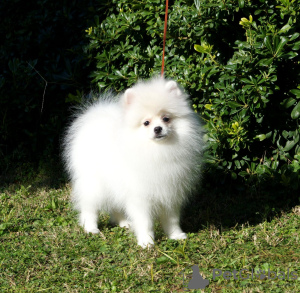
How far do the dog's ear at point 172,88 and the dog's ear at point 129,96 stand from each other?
0.95ft

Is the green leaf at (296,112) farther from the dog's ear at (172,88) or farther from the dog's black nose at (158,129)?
the dog's black nose at (158,129)

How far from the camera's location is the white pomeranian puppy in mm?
3750

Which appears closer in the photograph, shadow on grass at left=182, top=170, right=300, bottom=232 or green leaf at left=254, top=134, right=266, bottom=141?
shadow on grass at left=182, top=170, right=300, bottom=232

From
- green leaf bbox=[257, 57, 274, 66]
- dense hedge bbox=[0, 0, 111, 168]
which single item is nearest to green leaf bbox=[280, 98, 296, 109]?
green leaf bbox=[257, 57, 274, 66]

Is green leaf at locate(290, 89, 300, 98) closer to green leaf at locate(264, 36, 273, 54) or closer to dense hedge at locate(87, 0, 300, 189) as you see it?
dense hedge at locate(87, 0, 300, 189)

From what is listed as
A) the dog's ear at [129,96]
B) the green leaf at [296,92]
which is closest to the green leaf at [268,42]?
the green leaf at [296,92]

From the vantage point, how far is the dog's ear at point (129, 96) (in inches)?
149

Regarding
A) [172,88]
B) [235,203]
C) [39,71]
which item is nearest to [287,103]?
[235,203]

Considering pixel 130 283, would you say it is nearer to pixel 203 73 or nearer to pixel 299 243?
pixel 299 243

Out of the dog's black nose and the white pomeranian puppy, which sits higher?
the dog's black nose

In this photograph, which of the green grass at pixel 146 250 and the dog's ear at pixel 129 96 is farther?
the dog's ear at pixel 129 96

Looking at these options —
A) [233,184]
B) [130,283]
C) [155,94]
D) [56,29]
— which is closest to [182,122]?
[155,94]

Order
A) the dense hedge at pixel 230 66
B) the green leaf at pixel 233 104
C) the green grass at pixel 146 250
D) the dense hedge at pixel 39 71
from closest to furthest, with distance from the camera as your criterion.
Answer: the green grass at pixel 146 250 → the dense hedge at pixel 230 66 → the green leaf at pixel 233 104 → the dense hedge at pixel 39 71

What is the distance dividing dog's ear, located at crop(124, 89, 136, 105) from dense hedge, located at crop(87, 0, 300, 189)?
1.13 metres
